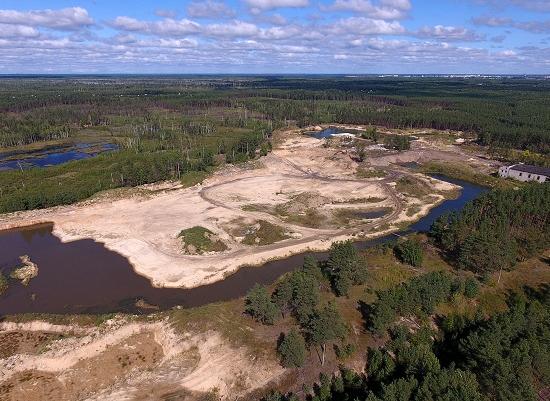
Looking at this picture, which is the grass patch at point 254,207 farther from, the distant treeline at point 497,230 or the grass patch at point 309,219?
the distant treeline at point 497,230

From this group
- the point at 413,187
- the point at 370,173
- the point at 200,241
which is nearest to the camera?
the point at 200,241

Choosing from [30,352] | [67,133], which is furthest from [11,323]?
[67,133]

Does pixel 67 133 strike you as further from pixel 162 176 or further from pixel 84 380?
pixel 84 380

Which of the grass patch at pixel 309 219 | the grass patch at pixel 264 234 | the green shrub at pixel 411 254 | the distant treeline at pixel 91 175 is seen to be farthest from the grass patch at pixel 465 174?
the grass patch at pixel 264 234

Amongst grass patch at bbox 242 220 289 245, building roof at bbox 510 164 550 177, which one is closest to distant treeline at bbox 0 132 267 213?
grass patch at bbox 242 220 289 245

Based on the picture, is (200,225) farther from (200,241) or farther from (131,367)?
(131,367)

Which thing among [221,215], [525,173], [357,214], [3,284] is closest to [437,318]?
[357,214]
